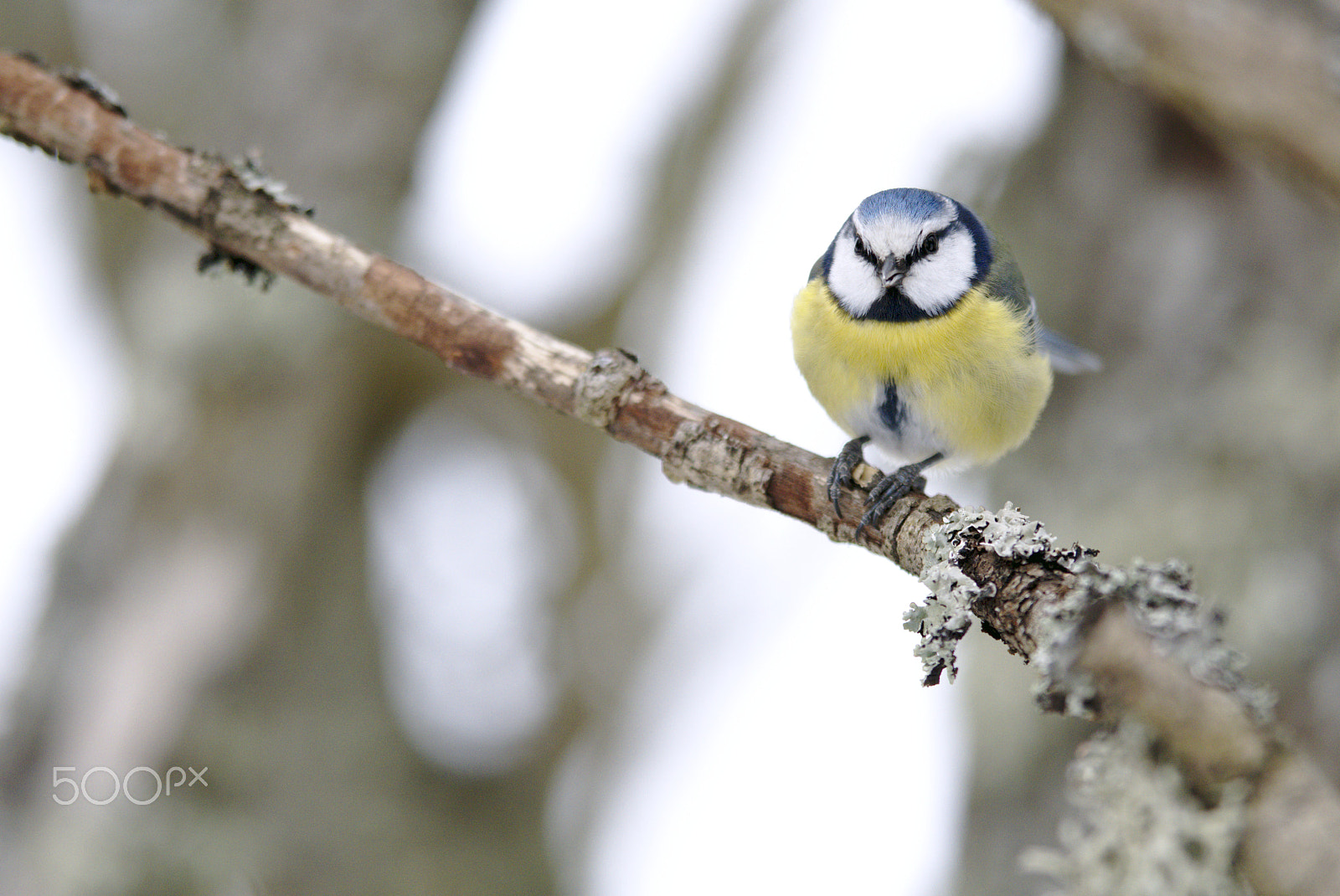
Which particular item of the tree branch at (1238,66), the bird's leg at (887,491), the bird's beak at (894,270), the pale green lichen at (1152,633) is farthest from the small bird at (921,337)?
the pale green lichen at (1152,633)

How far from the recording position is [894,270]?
4.95ft

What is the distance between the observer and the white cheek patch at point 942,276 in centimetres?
152

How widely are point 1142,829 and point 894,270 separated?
99cm

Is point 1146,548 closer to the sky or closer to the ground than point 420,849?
closer to the sky

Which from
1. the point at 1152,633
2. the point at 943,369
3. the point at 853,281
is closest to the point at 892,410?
the point at 943,369

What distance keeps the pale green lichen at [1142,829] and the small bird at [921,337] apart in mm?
796

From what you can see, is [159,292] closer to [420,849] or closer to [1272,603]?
[420,849]

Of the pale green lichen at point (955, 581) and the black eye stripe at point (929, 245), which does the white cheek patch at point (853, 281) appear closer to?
the black eye stripe at point (929, 245)

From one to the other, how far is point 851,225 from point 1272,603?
848mm

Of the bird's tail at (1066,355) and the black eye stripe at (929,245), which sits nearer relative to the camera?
the black eye stripe at (929,245)

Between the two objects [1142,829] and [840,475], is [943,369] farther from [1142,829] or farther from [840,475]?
[1142,829]

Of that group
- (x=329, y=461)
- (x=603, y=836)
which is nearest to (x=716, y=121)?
(x=329, y=461)

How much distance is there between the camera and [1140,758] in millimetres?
652

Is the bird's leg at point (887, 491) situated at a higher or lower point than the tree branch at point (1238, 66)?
lower
